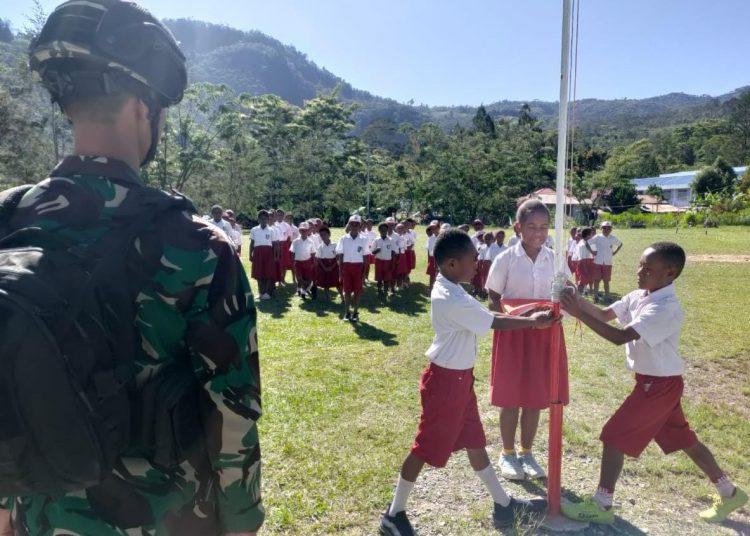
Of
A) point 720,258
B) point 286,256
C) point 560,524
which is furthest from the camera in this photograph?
point 720,258

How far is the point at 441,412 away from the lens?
2.95 m

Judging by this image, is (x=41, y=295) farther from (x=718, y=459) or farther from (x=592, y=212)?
(x=592, y=212)

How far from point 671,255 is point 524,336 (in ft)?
3.40

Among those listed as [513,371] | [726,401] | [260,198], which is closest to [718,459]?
[726,401]

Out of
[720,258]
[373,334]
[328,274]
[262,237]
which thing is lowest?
[373,334]

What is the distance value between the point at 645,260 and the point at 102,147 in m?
2.90

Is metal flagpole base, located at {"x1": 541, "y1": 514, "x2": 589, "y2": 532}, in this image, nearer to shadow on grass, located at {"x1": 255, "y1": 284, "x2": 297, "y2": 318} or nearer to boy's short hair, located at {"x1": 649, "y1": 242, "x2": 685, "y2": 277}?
boy's short hair, located at {"x1": 649, "y1": 242, "x2": 685, "y2": 277}

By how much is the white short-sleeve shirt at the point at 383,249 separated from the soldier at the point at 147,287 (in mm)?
10086

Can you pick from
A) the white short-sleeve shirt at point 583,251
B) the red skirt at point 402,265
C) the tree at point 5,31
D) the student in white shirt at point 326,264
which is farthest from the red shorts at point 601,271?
the tree at point 5,31

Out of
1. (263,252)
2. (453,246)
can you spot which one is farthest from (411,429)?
(263,252)

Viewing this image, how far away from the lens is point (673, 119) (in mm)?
139500

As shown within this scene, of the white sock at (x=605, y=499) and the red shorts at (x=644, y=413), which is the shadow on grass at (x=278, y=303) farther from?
the red shorts at (x=644, y=413)

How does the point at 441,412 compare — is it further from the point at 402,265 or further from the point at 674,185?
the point at 674,185

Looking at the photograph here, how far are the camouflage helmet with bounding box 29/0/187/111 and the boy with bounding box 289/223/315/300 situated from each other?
33.3 feet
